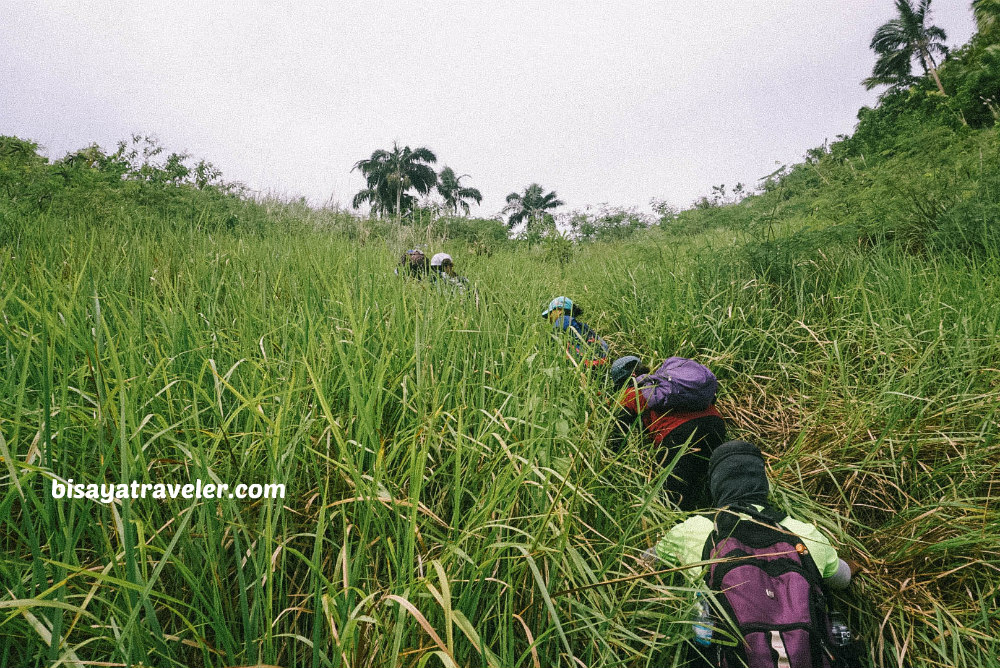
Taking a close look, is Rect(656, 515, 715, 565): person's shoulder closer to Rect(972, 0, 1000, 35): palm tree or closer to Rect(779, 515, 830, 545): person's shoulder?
Rect(779, 515, 830, 545): person's shoulder

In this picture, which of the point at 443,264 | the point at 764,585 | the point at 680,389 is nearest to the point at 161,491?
the point at 764,585

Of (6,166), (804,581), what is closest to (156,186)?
(6,166)

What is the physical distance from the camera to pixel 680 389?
1.94 meters

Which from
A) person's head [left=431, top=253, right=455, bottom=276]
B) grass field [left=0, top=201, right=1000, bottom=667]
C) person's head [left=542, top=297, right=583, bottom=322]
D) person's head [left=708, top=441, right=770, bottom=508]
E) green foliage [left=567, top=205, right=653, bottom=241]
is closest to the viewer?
grass field [left=0, top=201, right=1000, bottom=667]

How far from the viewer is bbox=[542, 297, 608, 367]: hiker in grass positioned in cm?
177

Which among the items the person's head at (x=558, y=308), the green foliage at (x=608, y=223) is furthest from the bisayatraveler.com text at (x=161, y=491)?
the green foliage at (x=608, y=223)

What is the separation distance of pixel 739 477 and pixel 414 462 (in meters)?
1.37

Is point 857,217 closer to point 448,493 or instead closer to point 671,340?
point 671,340

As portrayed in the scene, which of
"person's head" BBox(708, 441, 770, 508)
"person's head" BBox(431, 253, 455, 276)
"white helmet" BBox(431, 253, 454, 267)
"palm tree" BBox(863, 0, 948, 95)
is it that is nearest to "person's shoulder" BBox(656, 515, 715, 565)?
"person's head" BBox(708, 441, 770, 508)

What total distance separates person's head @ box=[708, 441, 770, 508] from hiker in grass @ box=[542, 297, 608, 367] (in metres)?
0.64

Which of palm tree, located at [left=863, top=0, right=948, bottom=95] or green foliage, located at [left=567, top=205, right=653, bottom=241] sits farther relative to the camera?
palm tree, located at [left=863, top=0, right=948, bottom=95]

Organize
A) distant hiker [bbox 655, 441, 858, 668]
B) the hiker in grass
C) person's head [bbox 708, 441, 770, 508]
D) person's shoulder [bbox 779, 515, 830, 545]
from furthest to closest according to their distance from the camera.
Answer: the hiker in grass
person's head [bbox 708, 441, 770, 508]
person's shoulder [bbox 779, 515, 830, 545]
distant hiker [bbox 655, 441, 858, 668]

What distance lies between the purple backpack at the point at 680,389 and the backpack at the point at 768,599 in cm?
65

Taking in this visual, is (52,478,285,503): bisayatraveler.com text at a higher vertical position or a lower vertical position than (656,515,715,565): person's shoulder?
higher
